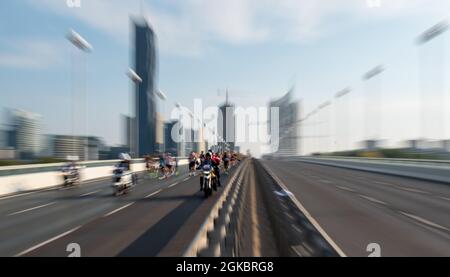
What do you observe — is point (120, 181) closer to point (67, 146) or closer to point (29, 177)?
point (29, 177)

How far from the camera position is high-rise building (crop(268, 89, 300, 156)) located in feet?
542

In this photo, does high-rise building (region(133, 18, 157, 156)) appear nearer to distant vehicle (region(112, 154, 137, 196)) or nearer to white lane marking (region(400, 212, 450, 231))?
distant vehicle (region(112, 154, 137, 196))

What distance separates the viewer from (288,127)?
16375cm

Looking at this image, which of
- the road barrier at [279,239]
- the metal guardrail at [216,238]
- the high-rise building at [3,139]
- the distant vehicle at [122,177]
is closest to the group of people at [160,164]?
the high-rise building at [3,139]

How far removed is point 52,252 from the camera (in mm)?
7762

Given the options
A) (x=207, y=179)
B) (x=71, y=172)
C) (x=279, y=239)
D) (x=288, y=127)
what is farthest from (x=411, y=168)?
(x=288, y=127)

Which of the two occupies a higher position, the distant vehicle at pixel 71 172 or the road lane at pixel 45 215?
the distant vehicle at pixel 71 172

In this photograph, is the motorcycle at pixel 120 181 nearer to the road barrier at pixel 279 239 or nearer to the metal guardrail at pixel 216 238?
the metal guardrail at pixel 216 238

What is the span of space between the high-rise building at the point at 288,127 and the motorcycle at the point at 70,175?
136m

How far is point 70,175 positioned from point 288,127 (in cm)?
14446

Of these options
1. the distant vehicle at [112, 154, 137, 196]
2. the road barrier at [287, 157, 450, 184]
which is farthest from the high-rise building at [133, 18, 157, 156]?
the distant vehicle at [112, 154, 137, 196]

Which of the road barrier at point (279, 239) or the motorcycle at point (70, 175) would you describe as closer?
the road barrier at point (279, 239)

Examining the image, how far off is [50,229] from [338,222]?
7242 mm

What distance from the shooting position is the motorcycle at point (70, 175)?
23.0 metres
